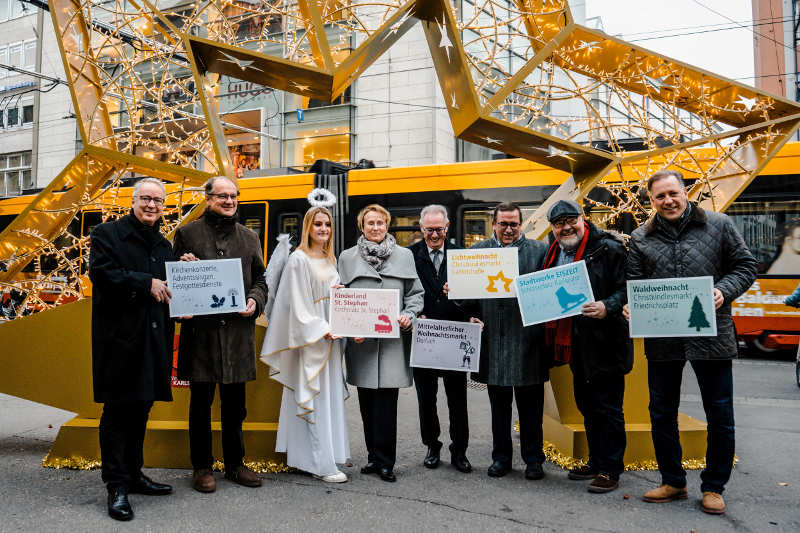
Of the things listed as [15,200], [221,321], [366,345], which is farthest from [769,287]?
[15,200]

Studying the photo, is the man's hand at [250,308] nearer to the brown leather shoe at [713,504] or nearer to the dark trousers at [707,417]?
the dark trousers at [707,417]

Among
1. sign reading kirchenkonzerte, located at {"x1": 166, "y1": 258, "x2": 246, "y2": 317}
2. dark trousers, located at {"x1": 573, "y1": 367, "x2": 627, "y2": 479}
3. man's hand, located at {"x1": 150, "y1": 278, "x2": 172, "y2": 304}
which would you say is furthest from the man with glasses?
dark trousers, located at {"x1": 573, "y1": 367, "x2": 627, "y2": 479}

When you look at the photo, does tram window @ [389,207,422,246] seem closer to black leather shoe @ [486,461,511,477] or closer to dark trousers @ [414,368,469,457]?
dark trousers @ [414,368,469,457]

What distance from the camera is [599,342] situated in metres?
3.81

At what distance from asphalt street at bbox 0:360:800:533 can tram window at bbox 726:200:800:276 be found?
5563 mm

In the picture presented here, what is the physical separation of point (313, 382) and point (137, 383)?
101cm

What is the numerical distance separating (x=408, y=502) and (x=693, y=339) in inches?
71.5

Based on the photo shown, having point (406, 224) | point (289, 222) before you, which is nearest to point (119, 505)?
point (406, 224)

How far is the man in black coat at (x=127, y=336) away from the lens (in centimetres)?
347

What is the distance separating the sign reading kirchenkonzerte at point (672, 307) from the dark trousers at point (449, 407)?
1289 millimetres

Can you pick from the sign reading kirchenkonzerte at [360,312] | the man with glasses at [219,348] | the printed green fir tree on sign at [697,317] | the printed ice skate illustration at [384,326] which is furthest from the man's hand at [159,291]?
the printed green fir tree on sign at [697,317]

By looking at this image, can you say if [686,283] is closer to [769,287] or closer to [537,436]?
[537,436]

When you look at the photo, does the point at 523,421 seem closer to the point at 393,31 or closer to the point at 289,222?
the point at 393,31

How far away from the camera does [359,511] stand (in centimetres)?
350
